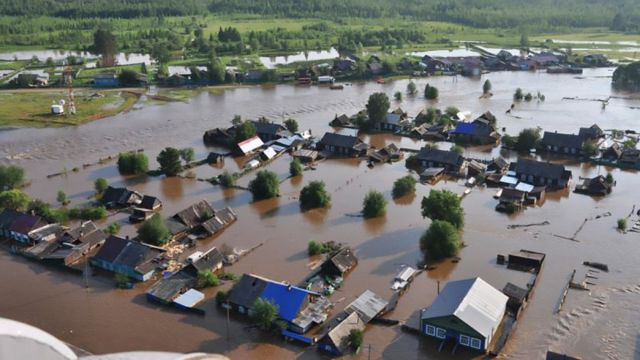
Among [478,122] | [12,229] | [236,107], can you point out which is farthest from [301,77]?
[12,229]

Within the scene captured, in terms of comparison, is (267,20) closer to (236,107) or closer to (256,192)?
(236,107)

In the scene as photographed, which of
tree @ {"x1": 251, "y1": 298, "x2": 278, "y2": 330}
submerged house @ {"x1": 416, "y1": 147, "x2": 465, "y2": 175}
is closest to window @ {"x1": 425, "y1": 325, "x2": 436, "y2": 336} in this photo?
tree @ {"x1": 251, "y1": 298, "x2": 278, "y2": 330}

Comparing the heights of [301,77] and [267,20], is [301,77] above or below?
below

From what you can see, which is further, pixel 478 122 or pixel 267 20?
pixel 267 20

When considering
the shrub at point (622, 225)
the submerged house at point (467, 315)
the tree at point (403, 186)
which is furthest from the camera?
the tree at point (403, 186)

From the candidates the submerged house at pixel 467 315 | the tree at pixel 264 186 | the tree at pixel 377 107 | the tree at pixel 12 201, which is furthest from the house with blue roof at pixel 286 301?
the tree at pixel 377 107

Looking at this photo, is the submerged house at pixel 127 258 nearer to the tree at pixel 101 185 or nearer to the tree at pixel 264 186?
the tree at pixel 264 186

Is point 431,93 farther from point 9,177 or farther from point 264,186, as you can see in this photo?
point 9,177
